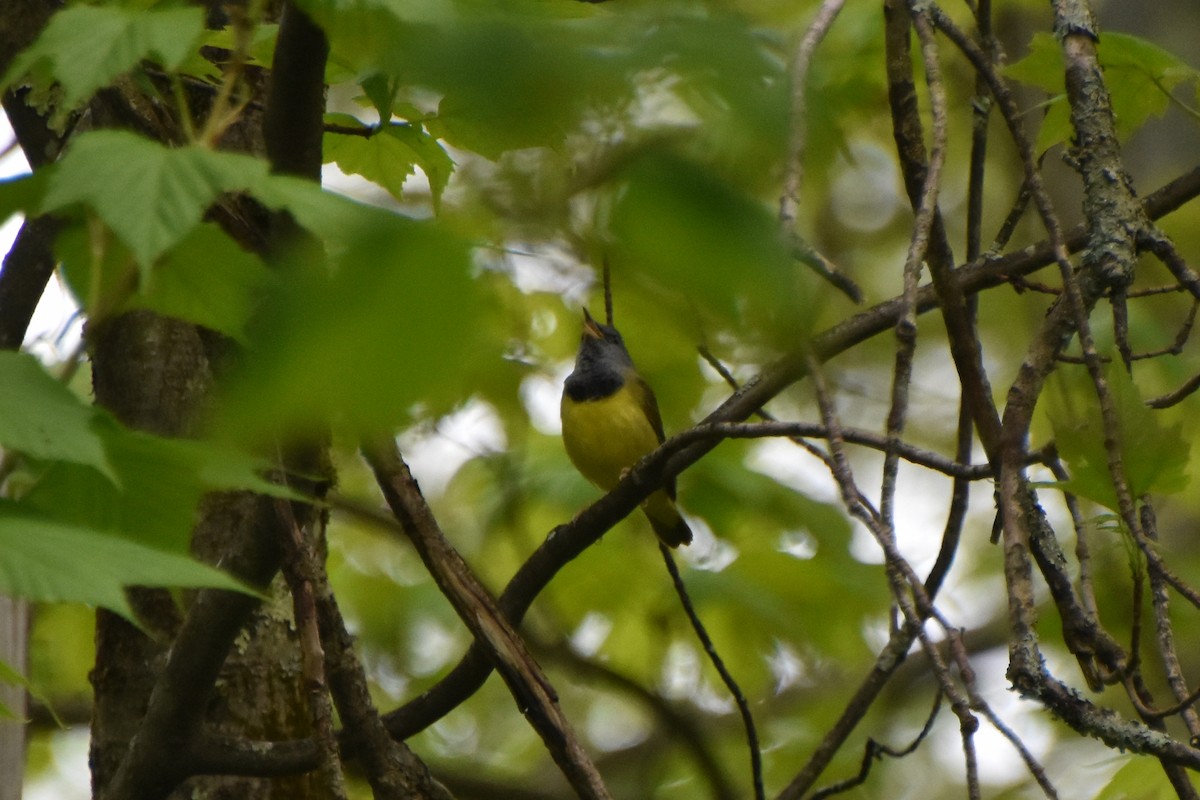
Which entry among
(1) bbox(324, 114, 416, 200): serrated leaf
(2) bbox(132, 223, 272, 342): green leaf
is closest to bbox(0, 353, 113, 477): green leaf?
(2) bbox(132, 223, 272, 342): green leaf

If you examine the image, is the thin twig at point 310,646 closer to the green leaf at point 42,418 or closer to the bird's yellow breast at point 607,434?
the green leaf at point 42,418

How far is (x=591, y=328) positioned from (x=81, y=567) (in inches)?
202

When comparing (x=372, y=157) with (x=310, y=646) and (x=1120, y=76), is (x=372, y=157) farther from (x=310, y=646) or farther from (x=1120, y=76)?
(x=1120, y=76)

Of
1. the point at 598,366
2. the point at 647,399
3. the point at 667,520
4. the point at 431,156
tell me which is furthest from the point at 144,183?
the point at 667,520

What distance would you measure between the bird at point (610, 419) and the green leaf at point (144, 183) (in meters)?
4.38

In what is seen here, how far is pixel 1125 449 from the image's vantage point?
1877 millimetres

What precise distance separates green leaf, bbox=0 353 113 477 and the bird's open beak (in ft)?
15.5

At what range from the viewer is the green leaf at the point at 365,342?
0.64m

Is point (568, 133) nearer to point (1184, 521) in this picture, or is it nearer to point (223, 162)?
point (223, 162)

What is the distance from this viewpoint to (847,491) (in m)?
1.56

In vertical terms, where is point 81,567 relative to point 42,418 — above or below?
below

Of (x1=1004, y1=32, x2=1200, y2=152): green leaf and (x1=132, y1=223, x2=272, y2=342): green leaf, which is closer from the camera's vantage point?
(x1=132, y1=223, x2=272, y2=342): green leaf

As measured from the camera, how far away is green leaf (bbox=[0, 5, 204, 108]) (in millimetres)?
1200

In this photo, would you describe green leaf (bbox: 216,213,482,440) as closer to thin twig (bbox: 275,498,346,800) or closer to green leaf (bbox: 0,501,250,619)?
green leaf (bbox: 0,501,250,619)
